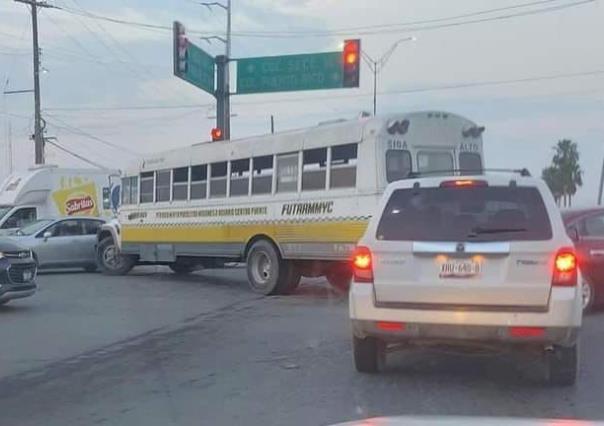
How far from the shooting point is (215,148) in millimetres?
17016

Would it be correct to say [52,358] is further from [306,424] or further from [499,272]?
[499,272]

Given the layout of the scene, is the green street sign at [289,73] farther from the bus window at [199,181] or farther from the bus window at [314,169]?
the bus window at [314,169]

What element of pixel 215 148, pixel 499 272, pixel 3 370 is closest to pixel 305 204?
pixel 215 148

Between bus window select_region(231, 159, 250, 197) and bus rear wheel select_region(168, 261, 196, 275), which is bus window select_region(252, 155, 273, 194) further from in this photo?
bus rear wheel select_region(168, 261, 196, 275)

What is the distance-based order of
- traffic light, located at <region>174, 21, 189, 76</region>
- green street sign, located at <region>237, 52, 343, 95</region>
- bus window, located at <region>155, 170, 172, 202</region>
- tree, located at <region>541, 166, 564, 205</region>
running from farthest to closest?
tree, located at <region>541, 166, 564, 205</region> → green street sign, located at <region>237, 52, 343, 95</region> → traffic light, located at <region>174, 21, 189, 76</region> → bus window, located at <region>155, 170, 172, 202</region>

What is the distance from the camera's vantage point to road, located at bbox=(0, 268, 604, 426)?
6.57 metres

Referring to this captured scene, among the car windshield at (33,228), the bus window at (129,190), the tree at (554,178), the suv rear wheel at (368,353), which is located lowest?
the suv rear wheel at (368,353)

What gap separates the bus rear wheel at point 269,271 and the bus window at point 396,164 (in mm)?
2847

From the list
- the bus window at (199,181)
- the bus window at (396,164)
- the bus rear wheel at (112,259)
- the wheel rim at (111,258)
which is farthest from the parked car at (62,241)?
the bus window at (396,164)

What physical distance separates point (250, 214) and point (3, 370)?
7873 mm

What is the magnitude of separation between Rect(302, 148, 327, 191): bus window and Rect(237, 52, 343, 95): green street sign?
1319 centimetres

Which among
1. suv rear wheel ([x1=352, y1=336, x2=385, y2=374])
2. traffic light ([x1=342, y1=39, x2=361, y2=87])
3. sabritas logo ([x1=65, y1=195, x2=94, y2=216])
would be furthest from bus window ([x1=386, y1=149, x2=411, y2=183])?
sabritas logo ([x1=65, y1=195, x2=94, y2=216])

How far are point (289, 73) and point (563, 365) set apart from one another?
74.8ft

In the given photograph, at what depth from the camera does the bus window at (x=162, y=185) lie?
1842 centimetres
